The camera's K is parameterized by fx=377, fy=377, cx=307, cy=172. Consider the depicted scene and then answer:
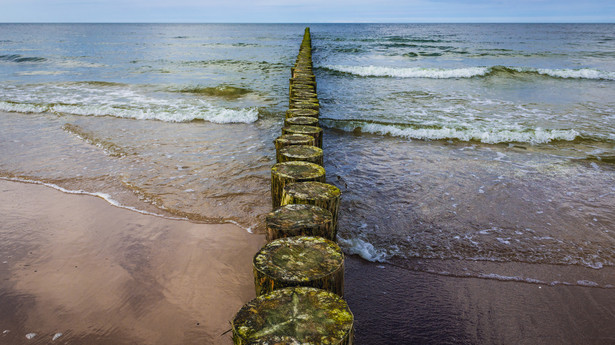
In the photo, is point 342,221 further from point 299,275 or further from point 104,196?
point 104,196

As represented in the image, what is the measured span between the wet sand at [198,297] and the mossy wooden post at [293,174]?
69cm

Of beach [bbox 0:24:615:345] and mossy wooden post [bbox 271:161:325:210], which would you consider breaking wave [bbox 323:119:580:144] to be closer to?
beach [bbox 0:24:615:345]

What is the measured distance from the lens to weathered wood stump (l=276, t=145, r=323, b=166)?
3.07 metres

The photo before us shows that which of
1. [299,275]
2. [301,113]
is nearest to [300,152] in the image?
[301,113]

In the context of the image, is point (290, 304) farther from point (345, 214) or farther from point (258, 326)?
point (345, 214)

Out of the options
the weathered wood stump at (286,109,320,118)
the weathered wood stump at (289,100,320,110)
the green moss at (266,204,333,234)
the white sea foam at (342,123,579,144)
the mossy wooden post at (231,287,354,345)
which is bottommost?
the white sea foam at (342,123,579,144)

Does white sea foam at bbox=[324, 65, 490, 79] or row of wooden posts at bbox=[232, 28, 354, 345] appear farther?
white sea foam at bbox=[324, 65, 490, 79]

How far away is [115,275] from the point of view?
2.81m

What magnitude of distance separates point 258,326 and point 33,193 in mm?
4055

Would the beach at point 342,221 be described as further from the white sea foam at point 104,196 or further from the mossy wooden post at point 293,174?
the mossy wooden post at point 293,174

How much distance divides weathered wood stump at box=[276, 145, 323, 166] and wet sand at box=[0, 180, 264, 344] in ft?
2.64

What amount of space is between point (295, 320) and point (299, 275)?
260 millimetres

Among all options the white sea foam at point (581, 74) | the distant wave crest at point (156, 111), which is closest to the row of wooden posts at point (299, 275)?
the distant wave crest at point (156, 111)

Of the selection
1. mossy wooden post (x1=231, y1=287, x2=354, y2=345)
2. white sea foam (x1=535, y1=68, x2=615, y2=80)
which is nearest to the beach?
mossy wooden post (x1=231, y1=287, x2=354, y2=345)
